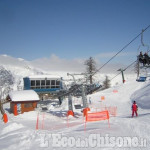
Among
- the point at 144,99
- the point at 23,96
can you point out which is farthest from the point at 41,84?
the point at 144,99

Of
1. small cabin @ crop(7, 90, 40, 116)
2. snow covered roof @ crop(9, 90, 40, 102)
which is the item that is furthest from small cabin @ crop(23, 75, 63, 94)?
small cabin @ crop(7, 90, 40, 116)

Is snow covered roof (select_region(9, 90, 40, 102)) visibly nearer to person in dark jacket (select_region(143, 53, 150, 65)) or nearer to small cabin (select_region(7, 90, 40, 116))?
small cabin (select_region(7, 90, 40, 116))

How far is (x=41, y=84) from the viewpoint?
36.2 metres

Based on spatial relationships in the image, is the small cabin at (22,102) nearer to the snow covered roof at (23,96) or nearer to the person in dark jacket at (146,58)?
the snow covered roof at (23,96)

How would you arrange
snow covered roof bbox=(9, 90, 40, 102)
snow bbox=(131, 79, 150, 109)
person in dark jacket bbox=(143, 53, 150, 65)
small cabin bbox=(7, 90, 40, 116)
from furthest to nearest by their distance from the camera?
snow covered roof bbox=(9, 90, 40, 102) < small cabin bbox=(7, 90, 40, 116) < snow bbox=(131, 79, 150, 109) < person in dark jacket bbox=(143, 53, 150, 65)

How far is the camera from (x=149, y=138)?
843cm

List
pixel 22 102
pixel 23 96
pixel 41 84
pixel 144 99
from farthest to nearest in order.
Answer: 1. pixel 41 84
2. pixel 144 99
3. pixel 23 96
4. pixel 22 102

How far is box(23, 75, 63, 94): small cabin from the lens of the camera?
117ft

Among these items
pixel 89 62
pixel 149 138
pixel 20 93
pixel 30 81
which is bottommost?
pixel 149 138

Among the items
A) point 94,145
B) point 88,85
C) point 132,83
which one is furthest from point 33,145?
point 132,83

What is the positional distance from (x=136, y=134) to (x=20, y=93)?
2387 cm

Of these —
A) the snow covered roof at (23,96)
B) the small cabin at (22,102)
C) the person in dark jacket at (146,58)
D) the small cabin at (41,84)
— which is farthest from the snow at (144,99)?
the small cabin at (22,102)

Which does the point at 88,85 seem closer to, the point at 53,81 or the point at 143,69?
the point at 143,69

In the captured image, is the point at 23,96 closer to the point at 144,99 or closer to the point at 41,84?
the point at 41,84
